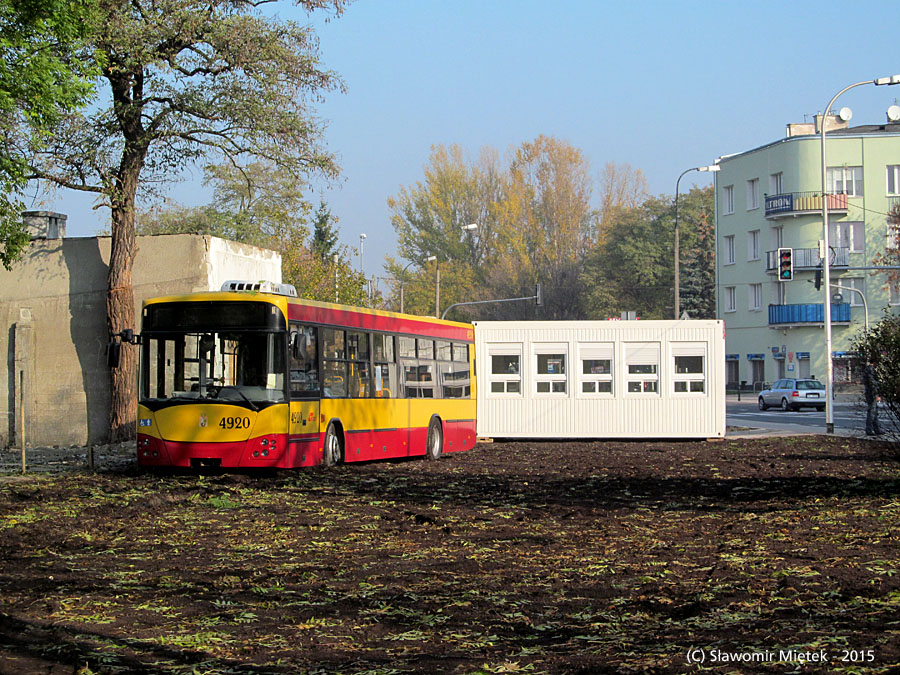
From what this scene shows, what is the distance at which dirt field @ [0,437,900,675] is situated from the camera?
641 centimetres

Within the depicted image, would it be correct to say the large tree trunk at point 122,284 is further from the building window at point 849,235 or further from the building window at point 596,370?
the building window at point 849,235

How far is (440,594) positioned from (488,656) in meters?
1.98

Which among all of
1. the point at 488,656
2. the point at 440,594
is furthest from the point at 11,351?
the point at 488,656

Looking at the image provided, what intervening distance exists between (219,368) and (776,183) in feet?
230

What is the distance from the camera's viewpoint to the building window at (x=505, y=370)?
32.6 meters

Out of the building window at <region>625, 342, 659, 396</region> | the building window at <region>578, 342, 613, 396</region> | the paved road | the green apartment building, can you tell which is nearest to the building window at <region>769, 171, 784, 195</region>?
the green apartment building

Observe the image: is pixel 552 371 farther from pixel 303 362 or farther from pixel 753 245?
pixel 753 245

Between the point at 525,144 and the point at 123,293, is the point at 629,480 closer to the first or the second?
the point at 123,293

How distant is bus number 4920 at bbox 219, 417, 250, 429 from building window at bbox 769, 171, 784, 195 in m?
69.2

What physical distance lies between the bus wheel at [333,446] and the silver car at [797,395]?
4382cm

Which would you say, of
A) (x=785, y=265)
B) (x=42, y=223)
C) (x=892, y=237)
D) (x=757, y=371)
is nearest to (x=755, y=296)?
(x=757, y=371)

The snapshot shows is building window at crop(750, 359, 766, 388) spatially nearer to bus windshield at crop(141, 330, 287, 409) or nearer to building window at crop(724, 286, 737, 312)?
building window at crop(724, 286, 737, 312)

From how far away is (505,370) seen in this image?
3272 cm

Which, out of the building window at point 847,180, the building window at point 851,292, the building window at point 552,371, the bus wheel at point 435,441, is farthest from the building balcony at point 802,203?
the bus wheel at point 435,441
